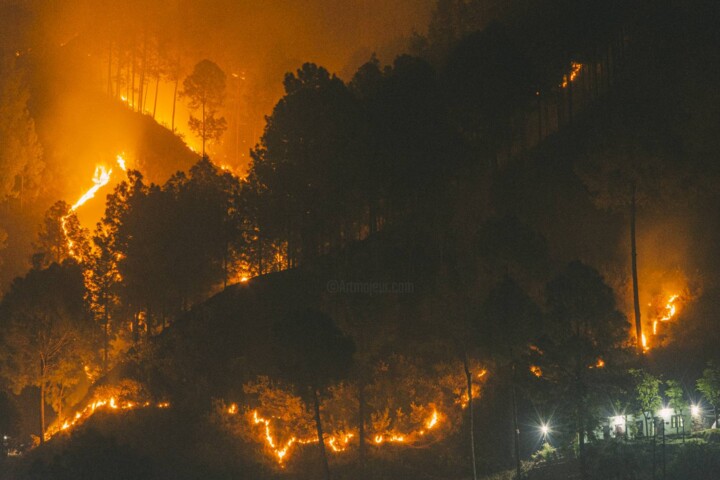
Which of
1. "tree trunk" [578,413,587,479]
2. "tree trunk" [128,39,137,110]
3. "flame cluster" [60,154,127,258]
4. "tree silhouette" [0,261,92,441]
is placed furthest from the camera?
Result: "tree trunk" [128,39,137,110]

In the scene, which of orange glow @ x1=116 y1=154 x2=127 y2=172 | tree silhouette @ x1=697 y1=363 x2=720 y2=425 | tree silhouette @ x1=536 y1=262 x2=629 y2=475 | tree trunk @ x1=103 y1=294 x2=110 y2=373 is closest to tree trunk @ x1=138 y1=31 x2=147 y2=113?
orange glow @ x1=116 y1=154 x2=127 y2=172

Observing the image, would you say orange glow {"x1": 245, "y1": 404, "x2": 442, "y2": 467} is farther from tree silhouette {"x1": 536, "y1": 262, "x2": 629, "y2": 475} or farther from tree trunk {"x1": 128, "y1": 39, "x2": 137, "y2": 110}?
tree trunk {"x1": 128, "y1": 39, "x2": 137, "y2": 110}

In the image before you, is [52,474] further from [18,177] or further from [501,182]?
[18,177]

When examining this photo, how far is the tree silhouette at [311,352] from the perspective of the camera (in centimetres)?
3719

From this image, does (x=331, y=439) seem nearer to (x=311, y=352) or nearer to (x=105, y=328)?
(x=311, y=352)

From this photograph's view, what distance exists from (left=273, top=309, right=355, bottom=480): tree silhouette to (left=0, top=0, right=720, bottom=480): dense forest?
107mm

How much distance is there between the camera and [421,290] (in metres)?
46.8

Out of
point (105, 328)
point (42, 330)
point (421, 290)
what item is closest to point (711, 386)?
point (421, 290)

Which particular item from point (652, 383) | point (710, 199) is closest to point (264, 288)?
point (652, 383)

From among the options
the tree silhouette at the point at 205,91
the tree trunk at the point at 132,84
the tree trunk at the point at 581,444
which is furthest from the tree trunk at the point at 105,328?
the tree trunk at the point at 132,84

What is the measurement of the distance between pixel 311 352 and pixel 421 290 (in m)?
11.6

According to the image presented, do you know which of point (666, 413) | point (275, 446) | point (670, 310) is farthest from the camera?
point (670, 310)

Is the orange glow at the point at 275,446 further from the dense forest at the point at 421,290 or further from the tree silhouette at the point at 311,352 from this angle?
the tree silhouette at the point at 311,352

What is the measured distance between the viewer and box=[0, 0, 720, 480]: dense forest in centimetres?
3897
